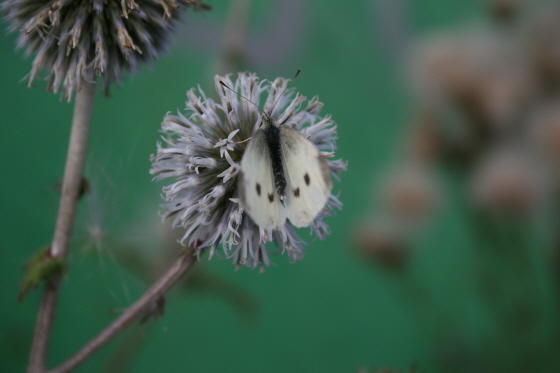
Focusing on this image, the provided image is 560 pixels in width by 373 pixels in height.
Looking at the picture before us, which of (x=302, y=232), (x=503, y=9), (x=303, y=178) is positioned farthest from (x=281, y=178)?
(x=503, y=9)

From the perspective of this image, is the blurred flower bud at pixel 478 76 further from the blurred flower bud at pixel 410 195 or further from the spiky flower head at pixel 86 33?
the spiky flower head at pixel 86 33

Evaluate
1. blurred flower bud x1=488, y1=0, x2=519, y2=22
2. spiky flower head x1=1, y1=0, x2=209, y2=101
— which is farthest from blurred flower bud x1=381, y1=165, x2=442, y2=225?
spiky flower head x1=1, y1=0, x2=209, y2=101

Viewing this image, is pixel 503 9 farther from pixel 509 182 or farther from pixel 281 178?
pixel 281 178

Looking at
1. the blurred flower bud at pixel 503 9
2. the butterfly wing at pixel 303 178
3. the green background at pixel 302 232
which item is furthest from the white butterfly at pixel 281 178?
the blurred flower bud at pixel 503 9

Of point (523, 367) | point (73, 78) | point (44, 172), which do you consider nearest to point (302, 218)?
point (73, 78)

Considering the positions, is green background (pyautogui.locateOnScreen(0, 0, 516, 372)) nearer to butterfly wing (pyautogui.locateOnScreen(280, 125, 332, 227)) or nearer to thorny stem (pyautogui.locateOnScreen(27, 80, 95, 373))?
thorny stem (pyautogui.locateOnScreen(27, 80, 95, 373))

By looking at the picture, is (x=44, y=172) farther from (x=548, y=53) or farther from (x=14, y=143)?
(x=548, y=53)
